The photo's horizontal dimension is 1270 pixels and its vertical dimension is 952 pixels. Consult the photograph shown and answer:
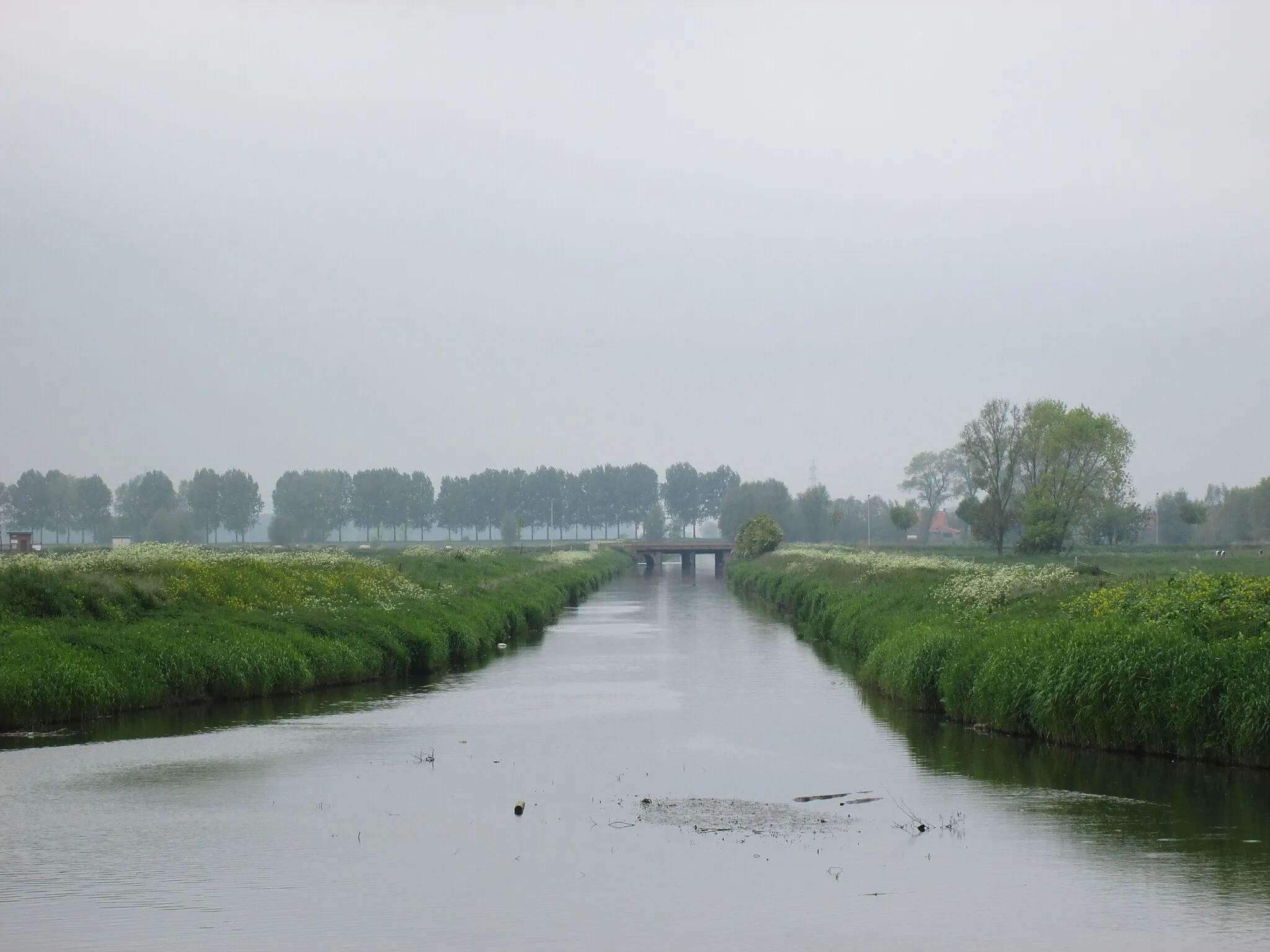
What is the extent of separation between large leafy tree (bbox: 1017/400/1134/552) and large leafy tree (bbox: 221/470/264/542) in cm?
12926

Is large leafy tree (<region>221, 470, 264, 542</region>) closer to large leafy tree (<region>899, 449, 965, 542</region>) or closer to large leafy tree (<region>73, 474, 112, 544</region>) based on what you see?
large leafy tree (<region>73, 474, 112, 544</region>)

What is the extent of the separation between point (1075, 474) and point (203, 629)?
258 ft

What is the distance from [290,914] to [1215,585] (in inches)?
687

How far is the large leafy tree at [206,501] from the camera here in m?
190

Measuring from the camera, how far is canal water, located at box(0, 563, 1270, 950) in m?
12.1

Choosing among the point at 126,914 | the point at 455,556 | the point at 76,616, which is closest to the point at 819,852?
the point at 126,914

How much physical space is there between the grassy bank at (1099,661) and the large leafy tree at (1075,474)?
60740mm

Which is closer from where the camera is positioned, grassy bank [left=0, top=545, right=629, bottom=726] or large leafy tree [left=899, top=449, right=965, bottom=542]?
grassy bank [left=0, top=545, right=629, bottom=726]

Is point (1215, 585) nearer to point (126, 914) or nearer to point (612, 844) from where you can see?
point (612, 844)

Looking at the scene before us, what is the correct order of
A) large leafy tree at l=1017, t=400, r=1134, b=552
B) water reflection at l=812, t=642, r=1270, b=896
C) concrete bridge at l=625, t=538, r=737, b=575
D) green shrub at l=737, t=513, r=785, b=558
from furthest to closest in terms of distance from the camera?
concrete bridge at l=625, t=538, r=737, b=575 → green shrub at l=737, t=513, r=785, b=558 → large leafy tree at l=1017, t=400, r=1134, b=552 → water reflection at l=812, t=642, r=1270, b=896

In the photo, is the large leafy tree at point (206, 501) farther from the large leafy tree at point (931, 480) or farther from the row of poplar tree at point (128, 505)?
the large leafy tree at point (931, 480)

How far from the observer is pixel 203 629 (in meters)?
29.0

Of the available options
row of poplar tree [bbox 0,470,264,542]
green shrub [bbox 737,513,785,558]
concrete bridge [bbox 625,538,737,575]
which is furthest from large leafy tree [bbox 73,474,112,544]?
green shrub [bbox 737,513,785,558]

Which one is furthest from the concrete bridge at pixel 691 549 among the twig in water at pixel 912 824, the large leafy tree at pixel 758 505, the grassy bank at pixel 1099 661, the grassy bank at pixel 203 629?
the twig in water at pixel 912 824
